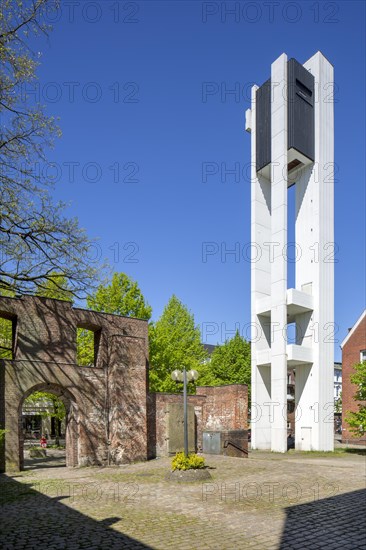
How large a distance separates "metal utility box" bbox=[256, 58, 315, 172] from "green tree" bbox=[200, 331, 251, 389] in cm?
1778

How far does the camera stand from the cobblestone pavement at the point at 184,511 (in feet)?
26.3

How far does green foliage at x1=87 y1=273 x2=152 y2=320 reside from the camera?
107 ft

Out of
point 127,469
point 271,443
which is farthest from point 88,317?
point 271,443

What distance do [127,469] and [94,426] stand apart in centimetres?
256

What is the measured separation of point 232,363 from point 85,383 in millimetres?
26525

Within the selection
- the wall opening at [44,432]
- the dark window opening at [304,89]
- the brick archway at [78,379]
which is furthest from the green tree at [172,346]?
the dark window opening at [304,89]

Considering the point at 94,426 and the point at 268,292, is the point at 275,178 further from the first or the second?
the point at 94,426

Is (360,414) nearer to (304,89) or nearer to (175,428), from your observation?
(175,428)

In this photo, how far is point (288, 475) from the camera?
15844 mm

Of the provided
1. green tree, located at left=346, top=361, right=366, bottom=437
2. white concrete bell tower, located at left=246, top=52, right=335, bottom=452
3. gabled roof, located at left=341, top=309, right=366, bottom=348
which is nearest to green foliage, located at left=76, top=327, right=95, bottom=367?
white concrete bell tower, located at left=246, top=52, right=335, bottom=452

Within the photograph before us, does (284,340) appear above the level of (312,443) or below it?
above

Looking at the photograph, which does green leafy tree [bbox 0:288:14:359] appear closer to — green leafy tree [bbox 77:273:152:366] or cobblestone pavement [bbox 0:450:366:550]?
green leafy tree [bbox 77:273:152:366]

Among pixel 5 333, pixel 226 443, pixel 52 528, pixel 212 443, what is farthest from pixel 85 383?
pixel 52 528

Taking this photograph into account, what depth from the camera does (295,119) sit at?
33.1 metres
